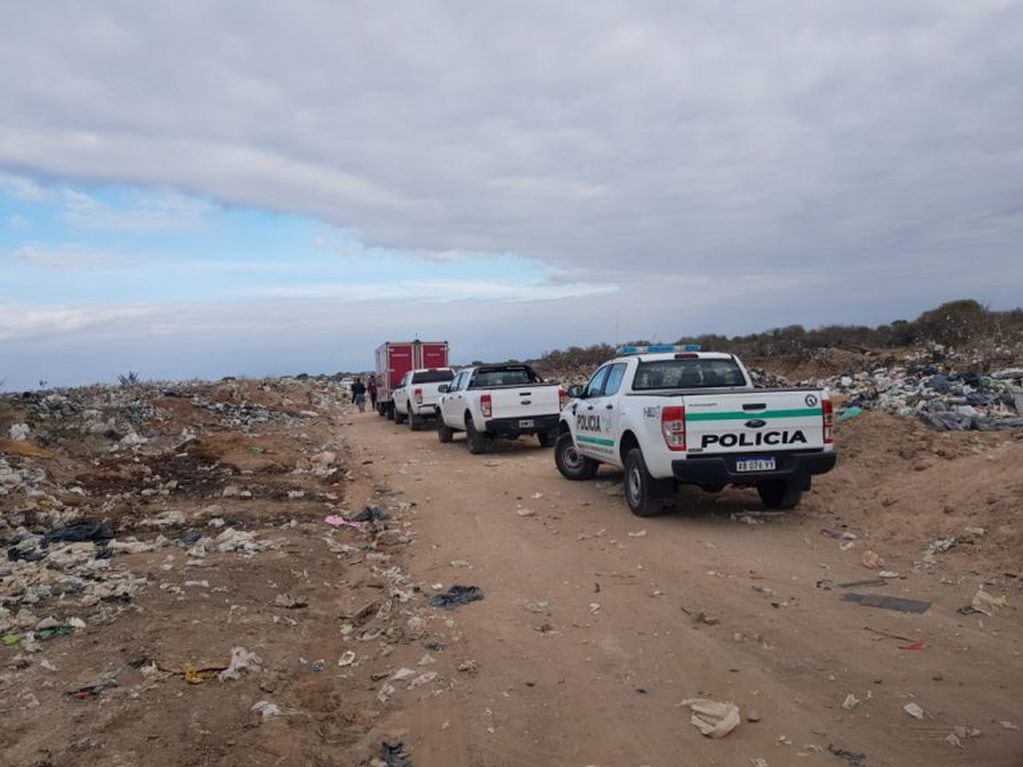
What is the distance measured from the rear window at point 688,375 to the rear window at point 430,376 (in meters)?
15.2

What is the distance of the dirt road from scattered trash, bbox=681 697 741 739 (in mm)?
58

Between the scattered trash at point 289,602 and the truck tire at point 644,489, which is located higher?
the truck tire at point 644,489

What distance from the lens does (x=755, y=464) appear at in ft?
28.8

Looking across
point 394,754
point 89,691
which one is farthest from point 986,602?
point 89,691

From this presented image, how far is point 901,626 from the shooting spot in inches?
221

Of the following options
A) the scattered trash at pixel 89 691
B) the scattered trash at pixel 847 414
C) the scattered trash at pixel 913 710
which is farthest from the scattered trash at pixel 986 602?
the scattered trash at pixel 847 414

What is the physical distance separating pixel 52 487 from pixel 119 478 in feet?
5.36

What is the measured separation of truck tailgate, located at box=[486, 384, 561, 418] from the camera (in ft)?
53.2

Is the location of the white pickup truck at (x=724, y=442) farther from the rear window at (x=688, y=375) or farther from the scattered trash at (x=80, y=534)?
the scattered trash at (x=80, y=534)

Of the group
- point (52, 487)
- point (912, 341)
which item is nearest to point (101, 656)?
point (52, 487)

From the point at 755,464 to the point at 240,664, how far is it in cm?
571

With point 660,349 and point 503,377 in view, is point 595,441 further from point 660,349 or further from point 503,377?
point 503,377

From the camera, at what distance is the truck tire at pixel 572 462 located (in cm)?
1234

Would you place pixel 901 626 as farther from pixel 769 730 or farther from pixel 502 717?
pixel 502 717
